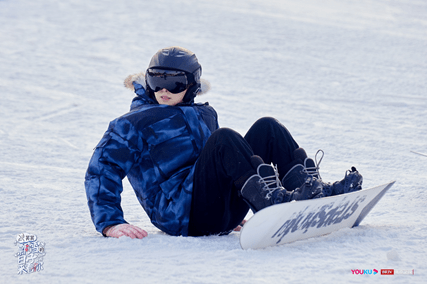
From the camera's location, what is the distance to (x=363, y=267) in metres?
1.97

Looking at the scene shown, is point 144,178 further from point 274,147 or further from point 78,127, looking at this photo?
point 78,127

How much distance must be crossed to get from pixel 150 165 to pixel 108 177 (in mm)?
200

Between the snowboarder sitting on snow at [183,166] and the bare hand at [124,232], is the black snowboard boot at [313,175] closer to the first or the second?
the snowboarder sitting on snow at [183,166]

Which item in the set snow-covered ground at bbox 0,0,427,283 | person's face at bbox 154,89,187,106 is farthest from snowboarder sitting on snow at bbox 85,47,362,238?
snow-covered ground at bbox 0,0,427,283

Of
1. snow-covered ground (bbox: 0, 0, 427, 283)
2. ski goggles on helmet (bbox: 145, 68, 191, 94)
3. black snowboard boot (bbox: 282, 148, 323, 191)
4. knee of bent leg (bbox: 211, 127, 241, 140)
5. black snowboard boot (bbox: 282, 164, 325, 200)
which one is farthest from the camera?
ski goggles on helmet (bbox: 145, 68, 191, 94)

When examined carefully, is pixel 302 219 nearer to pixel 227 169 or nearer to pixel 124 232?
pixel 227 169

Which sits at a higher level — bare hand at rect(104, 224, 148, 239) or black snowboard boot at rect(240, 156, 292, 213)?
black snowboard boot at rect(240, 156, 292, 213)

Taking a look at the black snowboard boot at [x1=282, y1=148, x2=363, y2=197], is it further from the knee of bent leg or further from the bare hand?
the bare hand

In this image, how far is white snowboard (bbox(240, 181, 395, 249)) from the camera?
2115mm

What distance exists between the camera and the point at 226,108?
6355 mm

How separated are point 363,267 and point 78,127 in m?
4.16

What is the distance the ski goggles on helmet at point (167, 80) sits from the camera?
2.55 meters

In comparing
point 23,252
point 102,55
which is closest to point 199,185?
point 23,252

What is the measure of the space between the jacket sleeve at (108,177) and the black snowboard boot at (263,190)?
56 centimetres
